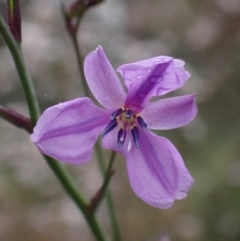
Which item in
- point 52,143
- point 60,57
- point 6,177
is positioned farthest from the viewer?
point 60,57

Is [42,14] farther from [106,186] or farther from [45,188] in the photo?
[106,186]

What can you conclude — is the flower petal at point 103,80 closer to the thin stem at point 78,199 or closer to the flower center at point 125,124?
the flower center at point 125,124

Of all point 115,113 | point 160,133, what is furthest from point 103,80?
point 160,133

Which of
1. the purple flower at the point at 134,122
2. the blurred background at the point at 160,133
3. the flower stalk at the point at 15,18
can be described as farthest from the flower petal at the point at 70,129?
the blurred background at the point at 160,133

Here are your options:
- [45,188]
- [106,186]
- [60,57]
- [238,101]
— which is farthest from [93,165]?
[106,186]

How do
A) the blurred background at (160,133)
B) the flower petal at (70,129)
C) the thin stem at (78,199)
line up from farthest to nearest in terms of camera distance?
the blurred background at (160,133)
the thin stem at (78,199)
the flower petal at (70,129)
